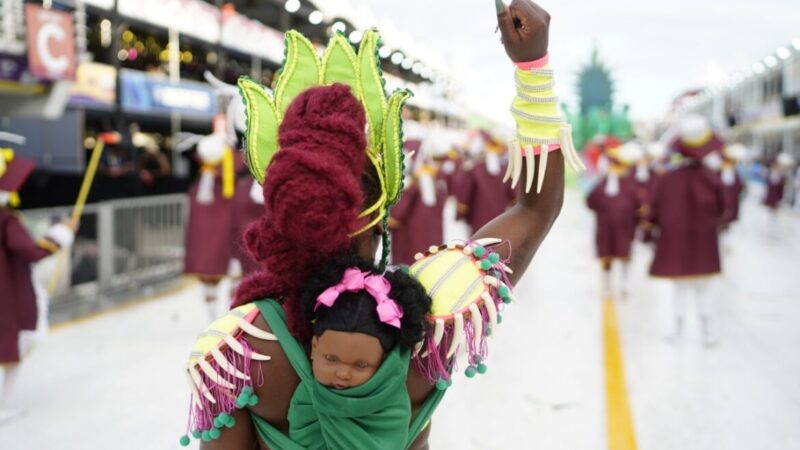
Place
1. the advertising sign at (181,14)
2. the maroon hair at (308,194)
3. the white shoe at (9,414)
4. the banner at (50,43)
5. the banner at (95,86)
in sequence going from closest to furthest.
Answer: the maroon hair at (308,194), the white shoe at (9,414), the banner at (50,43), the banner at (95,86), the advertising sign at (181,14)

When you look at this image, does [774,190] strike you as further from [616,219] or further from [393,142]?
[393,142]

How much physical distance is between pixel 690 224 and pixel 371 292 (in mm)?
5601

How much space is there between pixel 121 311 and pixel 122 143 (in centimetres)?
861

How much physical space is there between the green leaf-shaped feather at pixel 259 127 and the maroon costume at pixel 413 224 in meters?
5.40

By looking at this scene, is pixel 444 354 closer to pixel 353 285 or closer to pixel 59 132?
pixel 353 285

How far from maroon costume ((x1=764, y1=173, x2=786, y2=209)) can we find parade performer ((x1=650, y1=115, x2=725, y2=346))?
1270 cm

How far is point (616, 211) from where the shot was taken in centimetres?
868

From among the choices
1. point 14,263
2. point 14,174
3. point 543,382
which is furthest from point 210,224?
point 543,382

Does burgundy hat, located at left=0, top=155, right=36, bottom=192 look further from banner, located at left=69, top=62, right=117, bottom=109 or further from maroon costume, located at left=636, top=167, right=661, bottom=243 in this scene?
banner, located at left=69, top=62, right=117, bottom=109

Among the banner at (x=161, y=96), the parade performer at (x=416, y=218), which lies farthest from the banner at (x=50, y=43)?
the banner at (x=161, y=96)

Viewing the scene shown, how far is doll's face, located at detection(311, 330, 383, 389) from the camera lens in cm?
136

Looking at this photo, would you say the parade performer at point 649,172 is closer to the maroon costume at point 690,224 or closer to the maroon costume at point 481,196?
the maroon costume at point 481,196

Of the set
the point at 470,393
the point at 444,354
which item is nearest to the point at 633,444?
the point at 470,393

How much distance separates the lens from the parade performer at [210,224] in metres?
6.56
